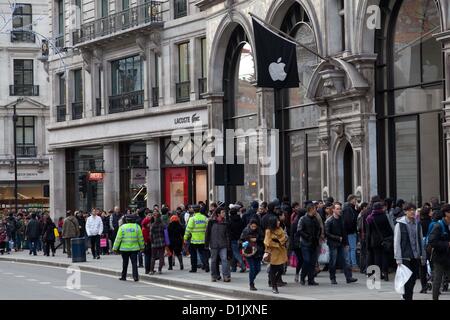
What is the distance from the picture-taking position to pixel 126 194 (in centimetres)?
4759

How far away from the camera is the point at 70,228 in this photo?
127ft

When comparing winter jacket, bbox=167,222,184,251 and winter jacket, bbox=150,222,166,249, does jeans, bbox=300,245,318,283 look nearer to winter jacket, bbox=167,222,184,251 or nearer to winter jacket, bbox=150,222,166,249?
winter jacket, bbox=150,222,166,249

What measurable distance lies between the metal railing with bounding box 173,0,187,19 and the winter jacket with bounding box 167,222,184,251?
15.2 m

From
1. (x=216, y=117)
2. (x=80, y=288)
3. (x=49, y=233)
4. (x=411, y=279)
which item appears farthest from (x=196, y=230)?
(x=49, y=233)

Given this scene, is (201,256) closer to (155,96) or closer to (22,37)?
(155,96)

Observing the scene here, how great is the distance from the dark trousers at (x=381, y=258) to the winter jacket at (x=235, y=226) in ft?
→ 14.1

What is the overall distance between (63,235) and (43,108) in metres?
37.0

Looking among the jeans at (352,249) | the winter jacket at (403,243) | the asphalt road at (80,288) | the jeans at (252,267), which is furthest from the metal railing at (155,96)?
the winter jacket at (403,243)

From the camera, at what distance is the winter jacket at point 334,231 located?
23.8 m

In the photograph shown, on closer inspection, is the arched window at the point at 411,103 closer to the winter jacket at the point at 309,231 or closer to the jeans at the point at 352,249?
the jeans at the point at 352,249

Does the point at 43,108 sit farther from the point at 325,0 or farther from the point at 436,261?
the point at 436,261

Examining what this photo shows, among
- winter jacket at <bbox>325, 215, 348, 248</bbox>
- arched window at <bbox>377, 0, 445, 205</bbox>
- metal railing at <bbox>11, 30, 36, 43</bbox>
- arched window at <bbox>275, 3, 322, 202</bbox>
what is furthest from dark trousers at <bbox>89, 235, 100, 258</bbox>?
metal railing at <bbox>11, 30, 36, 43</bbox>

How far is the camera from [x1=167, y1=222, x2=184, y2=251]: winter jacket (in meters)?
29.0

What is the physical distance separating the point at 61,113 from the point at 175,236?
25.0 metres
